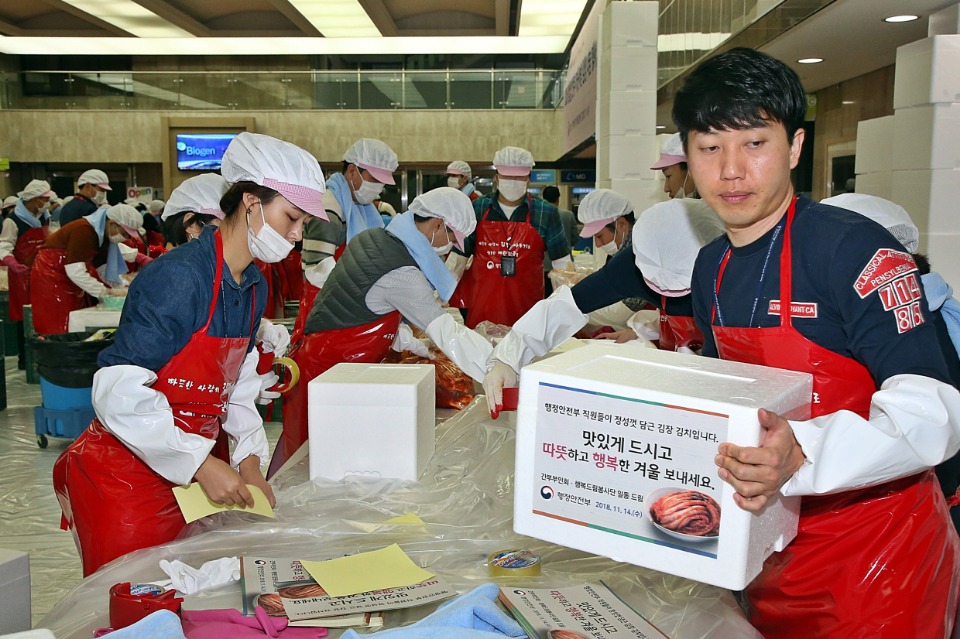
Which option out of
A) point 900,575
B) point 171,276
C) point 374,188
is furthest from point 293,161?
point 374,188

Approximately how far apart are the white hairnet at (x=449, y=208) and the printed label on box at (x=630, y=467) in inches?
86.5

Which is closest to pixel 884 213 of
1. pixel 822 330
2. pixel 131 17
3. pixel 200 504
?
pixel 822 330

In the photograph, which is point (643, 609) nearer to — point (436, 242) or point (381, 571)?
point (381, 571)

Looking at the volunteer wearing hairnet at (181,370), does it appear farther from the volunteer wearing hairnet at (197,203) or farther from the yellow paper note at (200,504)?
the volunteer wearing hairnet at (197,203)

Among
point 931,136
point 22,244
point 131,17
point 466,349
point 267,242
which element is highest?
point 131,17

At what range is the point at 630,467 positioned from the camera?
3.74 ft

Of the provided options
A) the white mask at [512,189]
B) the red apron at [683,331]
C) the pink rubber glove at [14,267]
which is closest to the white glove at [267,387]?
the red apron at [683,331]

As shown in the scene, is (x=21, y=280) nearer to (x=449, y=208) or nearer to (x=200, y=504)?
(x=449, y=208)

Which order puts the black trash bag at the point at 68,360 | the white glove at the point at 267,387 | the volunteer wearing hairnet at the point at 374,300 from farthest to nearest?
the black trash bag at the point at 68,360 → the volunteer wearing hairnet at the point at 374,300 → the white glove at the point at 267,387

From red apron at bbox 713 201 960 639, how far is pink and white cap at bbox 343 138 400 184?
382 centimetres

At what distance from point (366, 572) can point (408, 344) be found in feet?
6.45

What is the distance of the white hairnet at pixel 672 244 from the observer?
211 centimetres

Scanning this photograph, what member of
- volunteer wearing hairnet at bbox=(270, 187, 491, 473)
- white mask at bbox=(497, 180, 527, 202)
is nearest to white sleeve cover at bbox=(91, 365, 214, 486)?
volunteer wearing hairnet at bbox=(270, 187, 491, 473)

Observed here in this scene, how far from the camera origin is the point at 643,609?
56.7 inches
